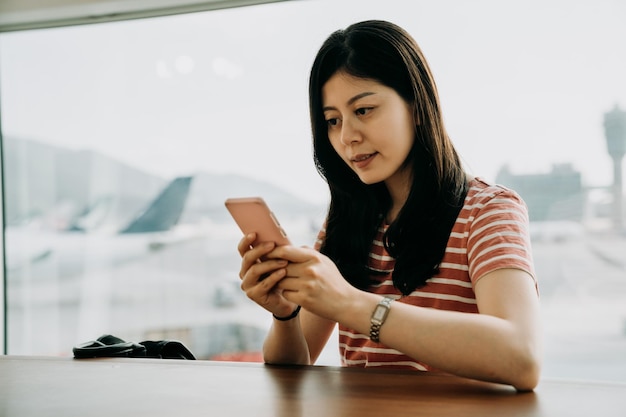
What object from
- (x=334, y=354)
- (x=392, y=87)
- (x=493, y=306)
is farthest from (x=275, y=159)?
(x=493, y=306)

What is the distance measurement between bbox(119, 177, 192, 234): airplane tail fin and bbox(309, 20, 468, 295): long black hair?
174cm

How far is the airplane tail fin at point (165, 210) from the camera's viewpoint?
310cm

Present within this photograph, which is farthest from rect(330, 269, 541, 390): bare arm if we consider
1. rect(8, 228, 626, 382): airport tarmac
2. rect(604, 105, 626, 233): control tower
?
rect(604, 105, 626, 233): control tower

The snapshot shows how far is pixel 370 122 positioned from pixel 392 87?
0.30ft

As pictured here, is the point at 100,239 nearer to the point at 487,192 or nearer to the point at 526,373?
the point at 487,192

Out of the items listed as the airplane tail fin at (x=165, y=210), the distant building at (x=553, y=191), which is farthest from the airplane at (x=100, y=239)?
the distant building at (x=553, y=191)

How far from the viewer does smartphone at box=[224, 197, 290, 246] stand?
1058 millimetres

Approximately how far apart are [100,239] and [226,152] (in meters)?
0.87

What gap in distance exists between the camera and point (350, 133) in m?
1.34

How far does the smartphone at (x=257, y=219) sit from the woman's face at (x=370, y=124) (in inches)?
13.2

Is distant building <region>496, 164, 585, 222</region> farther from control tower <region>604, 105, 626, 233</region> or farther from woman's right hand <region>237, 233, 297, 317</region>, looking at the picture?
woman's right hand <region>237, 233, 297, 317</region>

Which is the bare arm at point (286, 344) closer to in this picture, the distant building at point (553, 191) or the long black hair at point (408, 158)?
the long black hair at point (408, 158)

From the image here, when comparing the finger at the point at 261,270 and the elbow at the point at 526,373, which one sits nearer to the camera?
the elbow at the point at 526,373

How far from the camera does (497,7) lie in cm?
246
